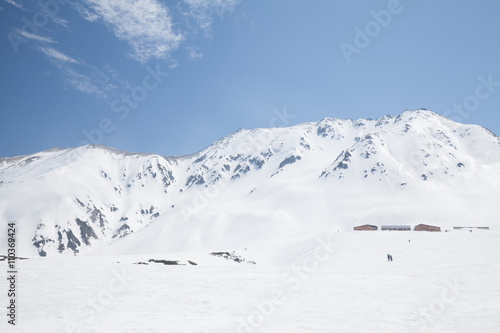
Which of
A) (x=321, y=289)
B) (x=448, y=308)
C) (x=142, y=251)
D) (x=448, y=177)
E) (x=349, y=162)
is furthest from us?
(x=349, y=162)

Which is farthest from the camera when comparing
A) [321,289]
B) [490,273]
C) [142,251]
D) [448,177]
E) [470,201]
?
[448,177]

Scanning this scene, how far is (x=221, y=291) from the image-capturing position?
677 inches

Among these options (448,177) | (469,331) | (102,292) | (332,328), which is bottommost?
(469,331)

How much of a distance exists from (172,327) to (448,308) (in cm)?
1208

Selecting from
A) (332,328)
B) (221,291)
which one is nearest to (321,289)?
(221,291)

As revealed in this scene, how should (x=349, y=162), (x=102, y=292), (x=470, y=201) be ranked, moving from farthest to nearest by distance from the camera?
(x=349, y=162) < (x=470, y=201) < (x=102, y=292)

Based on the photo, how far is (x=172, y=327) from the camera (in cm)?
1038

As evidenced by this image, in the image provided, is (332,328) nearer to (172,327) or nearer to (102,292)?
(172,327)

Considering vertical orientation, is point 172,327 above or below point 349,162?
below

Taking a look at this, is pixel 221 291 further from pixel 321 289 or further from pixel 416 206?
pixel 416 206

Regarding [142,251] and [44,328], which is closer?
[44,328]

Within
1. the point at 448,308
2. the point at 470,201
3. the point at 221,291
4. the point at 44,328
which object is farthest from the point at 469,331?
the point at 470,201

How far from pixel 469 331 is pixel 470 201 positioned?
547 ft

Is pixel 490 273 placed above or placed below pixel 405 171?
below
